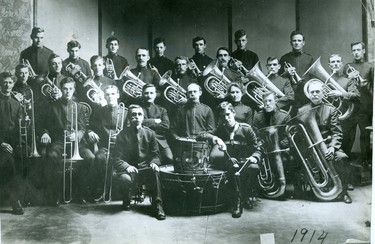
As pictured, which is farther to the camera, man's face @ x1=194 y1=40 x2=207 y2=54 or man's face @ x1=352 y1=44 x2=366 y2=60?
man's face @ x1=352 y1=44 x2=366 y2=60

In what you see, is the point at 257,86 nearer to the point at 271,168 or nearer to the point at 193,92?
the point at 193,92

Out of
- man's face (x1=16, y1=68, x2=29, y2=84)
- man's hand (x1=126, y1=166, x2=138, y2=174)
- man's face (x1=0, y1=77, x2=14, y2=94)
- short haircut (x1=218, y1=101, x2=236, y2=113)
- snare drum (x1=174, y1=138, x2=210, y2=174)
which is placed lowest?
man's hand (x1=126, y1=166, x2=138, y2=174)

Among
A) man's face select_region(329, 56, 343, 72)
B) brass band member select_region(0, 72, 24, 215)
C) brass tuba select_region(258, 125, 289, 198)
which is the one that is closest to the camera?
brass band member select_region(0, 72, 24, 215)

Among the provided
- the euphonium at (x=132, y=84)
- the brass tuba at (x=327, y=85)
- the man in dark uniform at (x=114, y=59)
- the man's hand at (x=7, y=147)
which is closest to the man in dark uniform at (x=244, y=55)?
the brass tuba at (x=327, y=85)

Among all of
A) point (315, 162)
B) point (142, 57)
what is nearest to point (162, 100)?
point (142, 57)

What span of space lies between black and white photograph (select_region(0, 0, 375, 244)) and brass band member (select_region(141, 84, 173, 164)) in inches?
0.4

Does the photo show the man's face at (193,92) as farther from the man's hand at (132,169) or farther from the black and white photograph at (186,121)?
the man's hand at (132,169)

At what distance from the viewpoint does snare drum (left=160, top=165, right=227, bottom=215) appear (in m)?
4.54

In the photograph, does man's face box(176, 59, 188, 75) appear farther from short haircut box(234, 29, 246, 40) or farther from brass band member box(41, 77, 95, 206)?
brass band member box(41, 77, 95, 206)

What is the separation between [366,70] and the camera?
4.82m

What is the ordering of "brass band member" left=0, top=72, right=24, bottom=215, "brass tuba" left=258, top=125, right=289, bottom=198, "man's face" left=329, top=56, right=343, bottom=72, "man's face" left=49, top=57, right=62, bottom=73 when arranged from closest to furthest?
"brass band member" left=0, top=72, right=24, bottom=215 → "man's face" left=49, top=57, right=62, bottom=73 → "brass tuba" left=258, top=125, right=289, bottom=198 → "man's face" left=329, top=56, right=343, bottom=72

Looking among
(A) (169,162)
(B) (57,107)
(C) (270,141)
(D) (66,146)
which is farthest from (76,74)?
(C) (270,141)

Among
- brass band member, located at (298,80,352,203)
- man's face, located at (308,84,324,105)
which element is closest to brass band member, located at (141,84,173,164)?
brass band member, located at (298,80,352,203)

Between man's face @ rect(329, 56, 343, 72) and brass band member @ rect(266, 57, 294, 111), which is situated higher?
man's face @ rect(329, 56, 343, 72)
